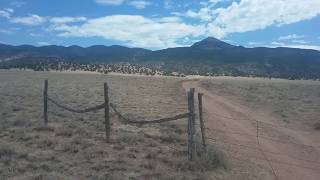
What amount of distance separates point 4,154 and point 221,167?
19.3 ft

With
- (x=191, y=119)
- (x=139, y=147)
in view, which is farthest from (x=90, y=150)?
(x=191, y=119)

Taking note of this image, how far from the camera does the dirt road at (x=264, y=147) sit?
44.8 feet

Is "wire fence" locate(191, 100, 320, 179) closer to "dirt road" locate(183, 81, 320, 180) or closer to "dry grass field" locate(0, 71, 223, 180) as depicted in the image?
"dirt road" locate(183, 81, 320, 180)

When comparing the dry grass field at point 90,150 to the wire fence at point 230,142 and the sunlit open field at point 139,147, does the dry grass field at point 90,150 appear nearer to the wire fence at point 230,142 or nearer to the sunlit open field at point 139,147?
the sunlit open field at point 139,147

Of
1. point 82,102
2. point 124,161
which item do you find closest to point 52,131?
point 124,161

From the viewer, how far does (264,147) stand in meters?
16.7

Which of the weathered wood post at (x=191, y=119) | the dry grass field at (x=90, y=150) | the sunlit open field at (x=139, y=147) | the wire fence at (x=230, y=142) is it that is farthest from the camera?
the wire fence at (x=230, y=142)

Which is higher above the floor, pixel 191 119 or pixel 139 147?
pixel 191 119

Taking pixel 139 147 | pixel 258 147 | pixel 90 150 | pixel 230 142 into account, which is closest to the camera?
pixel 90 150

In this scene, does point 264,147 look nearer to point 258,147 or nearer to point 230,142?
point 258,147

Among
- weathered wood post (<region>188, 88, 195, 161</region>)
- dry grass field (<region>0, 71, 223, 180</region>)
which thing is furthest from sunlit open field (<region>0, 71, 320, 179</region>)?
weathered wood post (<region>188, 88, 195, 161</region>)

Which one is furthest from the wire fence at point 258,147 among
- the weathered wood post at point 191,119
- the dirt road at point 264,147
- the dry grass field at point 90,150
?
the weathered wood post at point 191,119

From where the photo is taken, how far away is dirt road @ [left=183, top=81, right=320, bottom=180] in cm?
1366

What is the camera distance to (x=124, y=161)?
13883mm
